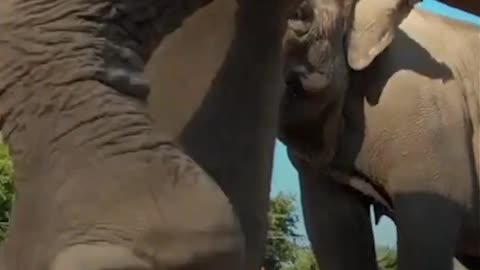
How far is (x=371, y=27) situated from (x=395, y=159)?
17 centimetres

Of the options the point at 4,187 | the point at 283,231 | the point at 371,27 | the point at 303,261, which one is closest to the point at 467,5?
the point at 371,27

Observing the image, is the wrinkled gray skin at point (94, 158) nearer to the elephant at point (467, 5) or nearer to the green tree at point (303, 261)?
the elephant at point (467, 5)

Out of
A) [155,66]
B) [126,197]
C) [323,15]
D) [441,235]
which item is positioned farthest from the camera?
[441,235]

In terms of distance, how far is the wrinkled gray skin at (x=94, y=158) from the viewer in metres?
0.72

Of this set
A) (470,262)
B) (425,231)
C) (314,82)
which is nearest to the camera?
(314,82)

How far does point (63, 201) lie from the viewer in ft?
2.38

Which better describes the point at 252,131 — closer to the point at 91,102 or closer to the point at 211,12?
the point at 211,12

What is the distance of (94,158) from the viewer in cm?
73

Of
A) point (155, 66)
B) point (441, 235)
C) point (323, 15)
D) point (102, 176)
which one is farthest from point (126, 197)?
point (441, 235)

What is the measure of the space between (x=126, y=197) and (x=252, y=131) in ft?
0.93

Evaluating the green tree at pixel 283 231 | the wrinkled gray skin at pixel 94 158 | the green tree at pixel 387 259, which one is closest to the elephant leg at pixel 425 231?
the wrinkled gray skin at pixel 94 158

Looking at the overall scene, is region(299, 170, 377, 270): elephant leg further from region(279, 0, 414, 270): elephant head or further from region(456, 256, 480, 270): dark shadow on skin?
region(456, 256, 480, 270): dark shadow on skin

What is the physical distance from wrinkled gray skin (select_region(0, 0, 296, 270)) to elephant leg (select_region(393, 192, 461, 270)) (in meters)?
0.86

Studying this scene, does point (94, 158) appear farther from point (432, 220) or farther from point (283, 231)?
point (283, 231)
